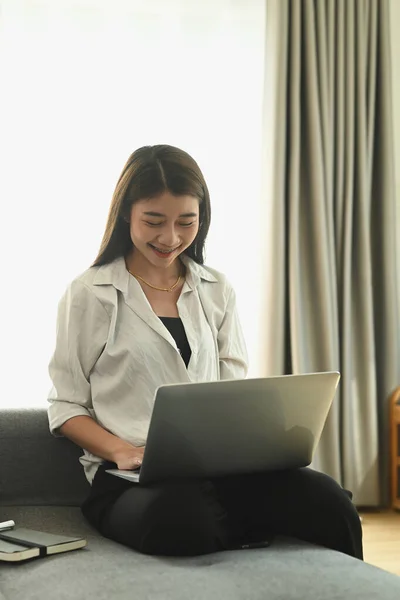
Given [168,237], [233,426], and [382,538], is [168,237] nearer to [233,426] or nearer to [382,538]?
[233,426]

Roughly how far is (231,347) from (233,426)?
0.59 metres

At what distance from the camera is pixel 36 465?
80.1 inches

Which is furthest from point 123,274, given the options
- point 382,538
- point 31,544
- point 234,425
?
point 382,538

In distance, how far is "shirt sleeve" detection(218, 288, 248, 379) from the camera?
88.3 inches

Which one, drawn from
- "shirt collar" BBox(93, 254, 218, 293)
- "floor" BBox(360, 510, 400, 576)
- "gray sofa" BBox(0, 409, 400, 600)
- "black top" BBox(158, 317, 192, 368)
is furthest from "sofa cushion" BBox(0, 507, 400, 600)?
"floor" BBox(360, 510, 400, 576)

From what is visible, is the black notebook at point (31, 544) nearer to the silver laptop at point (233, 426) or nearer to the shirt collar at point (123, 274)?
the silver laptop at point (233, 426)

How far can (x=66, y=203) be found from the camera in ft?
11.3

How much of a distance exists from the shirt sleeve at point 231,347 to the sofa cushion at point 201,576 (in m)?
0.61

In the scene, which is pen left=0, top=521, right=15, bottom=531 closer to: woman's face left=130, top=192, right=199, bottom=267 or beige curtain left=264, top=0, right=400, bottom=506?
woman's face left=130, top=192, right=199, bottom=267

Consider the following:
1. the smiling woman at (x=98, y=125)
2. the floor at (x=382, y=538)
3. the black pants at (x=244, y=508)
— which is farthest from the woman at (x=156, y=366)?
the smiling woman at (x=98, y=125)

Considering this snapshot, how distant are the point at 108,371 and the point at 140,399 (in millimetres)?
110

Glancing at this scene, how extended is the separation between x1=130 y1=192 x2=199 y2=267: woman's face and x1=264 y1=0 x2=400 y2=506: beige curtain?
1.51 m

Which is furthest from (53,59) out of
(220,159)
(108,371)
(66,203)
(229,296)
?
(108,371)

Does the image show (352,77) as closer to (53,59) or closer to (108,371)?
(53,59)
